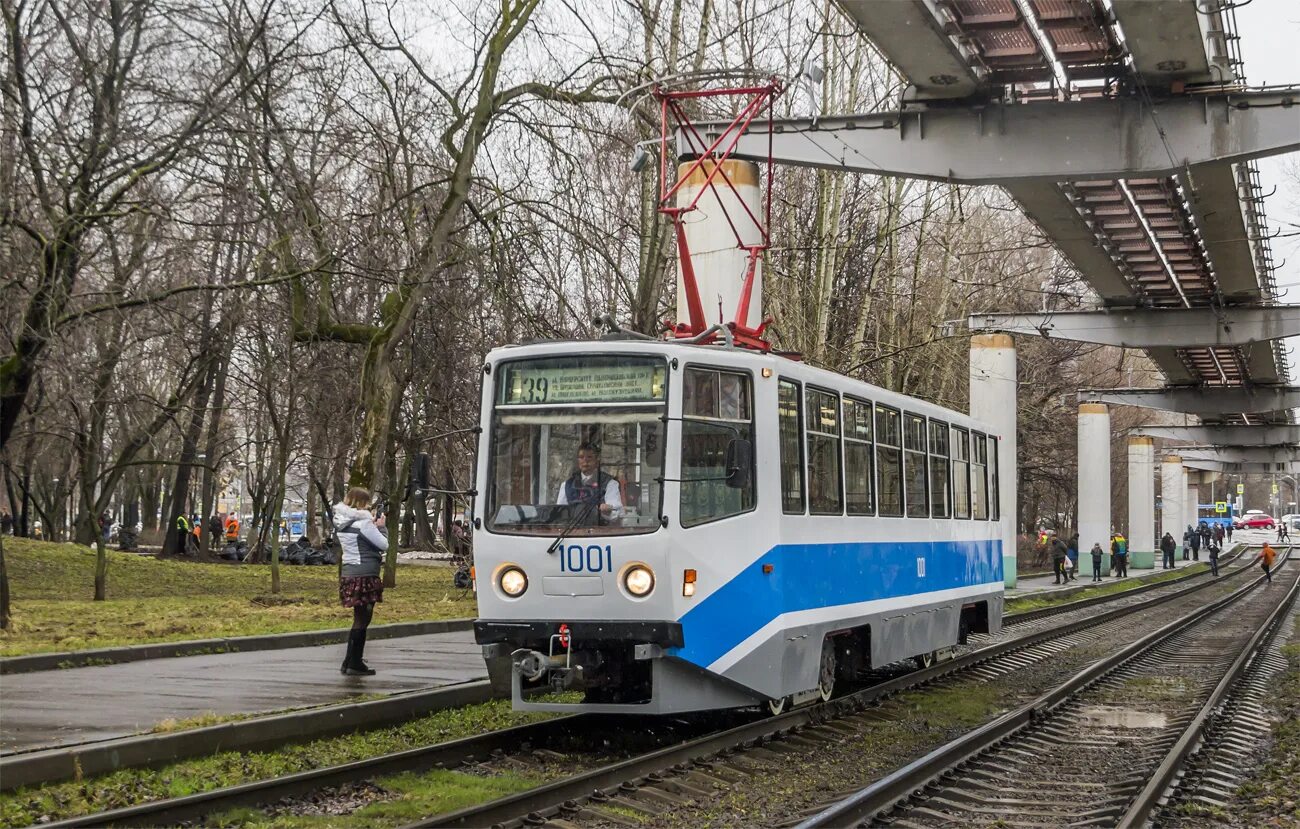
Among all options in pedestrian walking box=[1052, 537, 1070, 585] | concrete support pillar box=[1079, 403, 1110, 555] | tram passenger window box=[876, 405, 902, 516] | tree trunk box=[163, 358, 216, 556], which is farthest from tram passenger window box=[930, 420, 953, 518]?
concrete support pillar box=[1079, 403, 1110, 555]

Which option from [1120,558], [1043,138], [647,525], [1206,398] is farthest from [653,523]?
[1120,558]

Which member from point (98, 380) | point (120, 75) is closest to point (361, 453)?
point (120, 75)

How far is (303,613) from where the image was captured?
2350 cm

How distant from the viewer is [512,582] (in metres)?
11.4

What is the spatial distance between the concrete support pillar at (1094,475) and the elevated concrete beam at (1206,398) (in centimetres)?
354

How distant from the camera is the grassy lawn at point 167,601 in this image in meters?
18.5

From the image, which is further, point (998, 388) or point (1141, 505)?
point (1141, 505)

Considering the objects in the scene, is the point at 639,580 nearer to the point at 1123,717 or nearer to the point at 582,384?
the point at 582,384

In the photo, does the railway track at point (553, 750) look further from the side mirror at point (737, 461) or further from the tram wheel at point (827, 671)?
the side mirror at point (737, 461)

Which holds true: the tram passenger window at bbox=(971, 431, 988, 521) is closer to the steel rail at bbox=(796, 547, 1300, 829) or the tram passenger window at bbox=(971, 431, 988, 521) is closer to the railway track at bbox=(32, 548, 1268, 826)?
the railway track at bbox=(32, 548, 1268, 826)

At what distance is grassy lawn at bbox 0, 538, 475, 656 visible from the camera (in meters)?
18.5

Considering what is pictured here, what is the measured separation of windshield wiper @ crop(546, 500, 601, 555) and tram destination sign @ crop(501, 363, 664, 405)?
0.78 meters

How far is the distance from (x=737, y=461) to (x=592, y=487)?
3.63ft

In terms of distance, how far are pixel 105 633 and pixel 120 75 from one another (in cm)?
649
